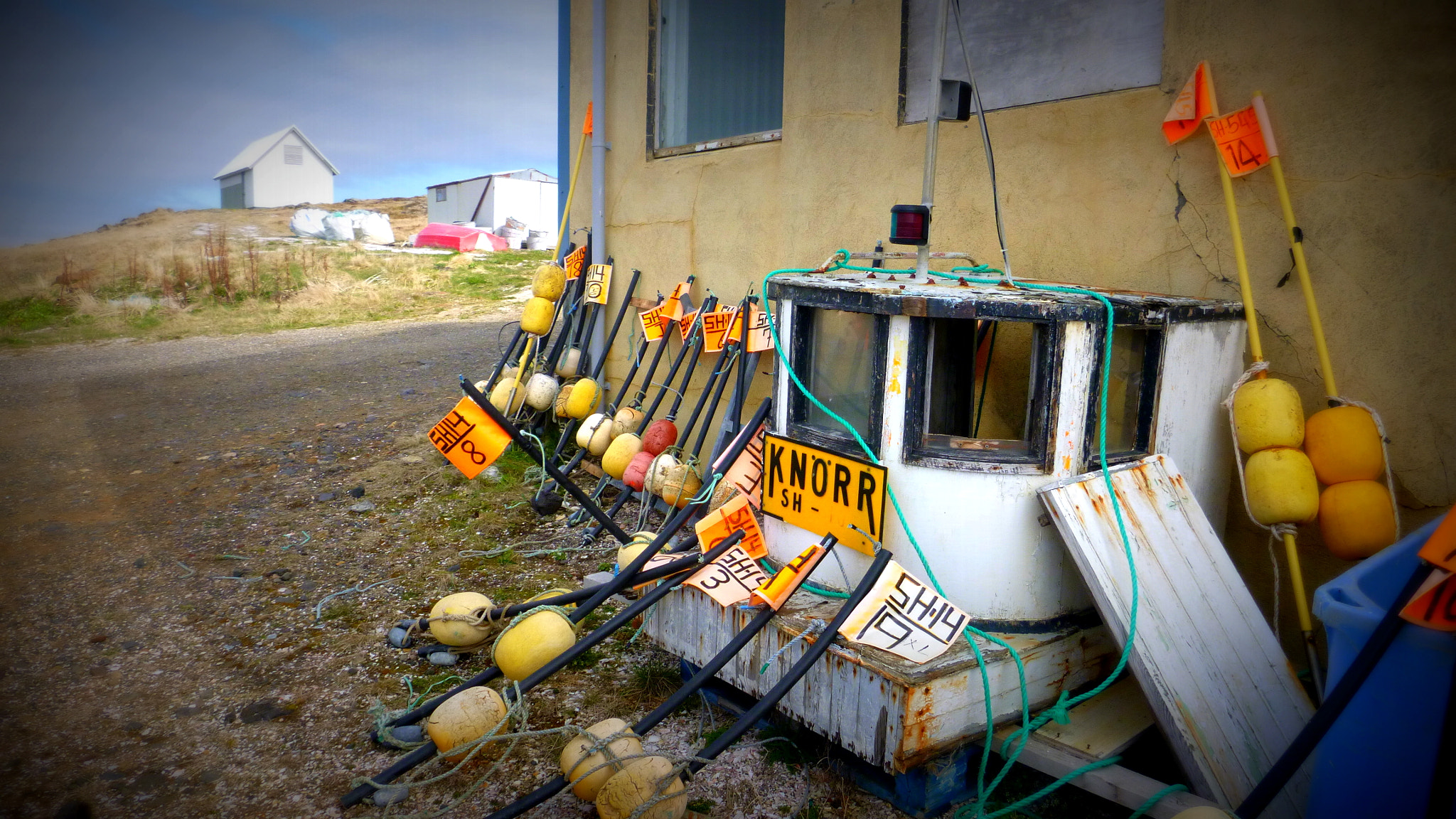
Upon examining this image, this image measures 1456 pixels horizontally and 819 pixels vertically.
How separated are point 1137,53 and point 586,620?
329 cm

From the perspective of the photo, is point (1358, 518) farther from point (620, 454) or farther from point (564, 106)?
point (564, 106)

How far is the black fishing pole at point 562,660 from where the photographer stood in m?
2.55

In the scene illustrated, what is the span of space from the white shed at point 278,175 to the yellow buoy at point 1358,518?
34697mm

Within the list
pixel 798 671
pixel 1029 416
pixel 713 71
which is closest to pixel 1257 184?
pixel 1029 416

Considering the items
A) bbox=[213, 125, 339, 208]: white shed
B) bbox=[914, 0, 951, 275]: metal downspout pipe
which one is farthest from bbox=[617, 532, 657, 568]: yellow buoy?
bbox=[213, 125, 339, 208]: white shed

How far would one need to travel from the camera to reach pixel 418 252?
75.2ft

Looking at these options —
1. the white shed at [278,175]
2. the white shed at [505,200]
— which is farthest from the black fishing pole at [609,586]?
the white shed at [278,175]

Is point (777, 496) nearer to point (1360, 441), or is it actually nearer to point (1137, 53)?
point (1360, 441)

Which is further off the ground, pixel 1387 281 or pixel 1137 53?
pixel 1137 53

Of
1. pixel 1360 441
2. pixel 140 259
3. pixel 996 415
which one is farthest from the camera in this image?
pixel 140 259

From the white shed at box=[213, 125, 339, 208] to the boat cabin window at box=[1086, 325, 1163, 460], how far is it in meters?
34.2

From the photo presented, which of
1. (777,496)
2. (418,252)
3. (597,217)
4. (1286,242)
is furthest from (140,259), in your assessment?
(1286,242)

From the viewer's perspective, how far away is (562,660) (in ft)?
8.73

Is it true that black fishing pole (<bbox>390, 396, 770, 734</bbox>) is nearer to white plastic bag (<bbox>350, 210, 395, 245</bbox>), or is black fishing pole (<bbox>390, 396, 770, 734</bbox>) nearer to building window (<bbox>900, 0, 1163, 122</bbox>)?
building window (<bbox>900, 0, 1163, 122</bbox>)
